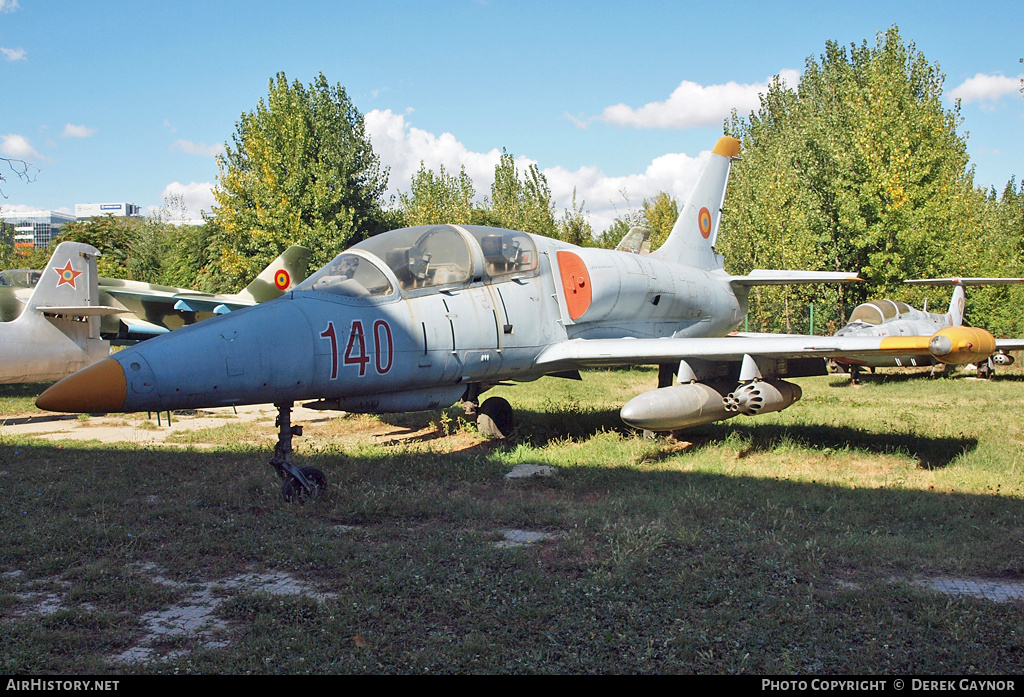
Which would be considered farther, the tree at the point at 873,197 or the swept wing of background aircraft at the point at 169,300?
the tree at the point at 873,197

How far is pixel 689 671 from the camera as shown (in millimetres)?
3600

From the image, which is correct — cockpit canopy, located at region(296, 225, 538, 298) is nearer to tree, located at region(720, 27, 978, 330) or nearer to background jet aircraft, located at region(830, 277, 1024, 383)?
background jet aircraft, located at region(830, 277, 1024, 383)

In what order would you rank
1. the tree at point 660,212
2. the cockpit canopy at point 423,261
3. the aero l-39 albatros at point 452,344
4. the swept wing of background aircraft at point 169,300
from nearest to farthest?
the aero l-39 albatros at point 452,344 < the cockpit canopy at point 423,261 < the swept wing of background aircraft at point 169,300 < the tree at point 660,212

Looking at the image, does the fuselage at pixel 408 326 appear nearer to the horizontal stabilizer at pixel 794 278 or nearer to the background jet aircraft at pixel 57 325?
the horizontal stabilizer at pixel 794 278

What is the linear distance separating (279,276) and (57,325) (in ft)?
17.9

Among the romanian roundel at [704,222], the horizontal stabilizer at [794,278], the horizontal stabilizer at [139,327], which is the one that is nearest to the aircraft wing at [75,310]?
the horizontal stabilizer at [139,327]

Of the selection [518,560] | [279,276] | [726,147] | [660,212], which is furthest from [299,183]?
[660,212]

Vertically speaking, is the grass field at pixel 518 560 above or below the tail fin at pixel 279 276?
below

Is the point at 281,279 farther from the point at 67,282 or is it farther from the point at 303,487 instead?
the point at 303,487

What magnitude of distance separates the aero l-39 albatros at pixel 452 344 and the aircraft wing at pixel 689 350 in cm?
2

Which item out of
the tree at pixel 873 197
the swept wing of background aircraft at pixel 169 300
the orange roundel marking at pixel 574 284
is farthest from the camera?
the tree at pixel 873 197

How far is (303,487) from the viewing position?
670 cm

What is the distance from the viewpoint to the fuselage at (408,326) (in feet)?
19.3
